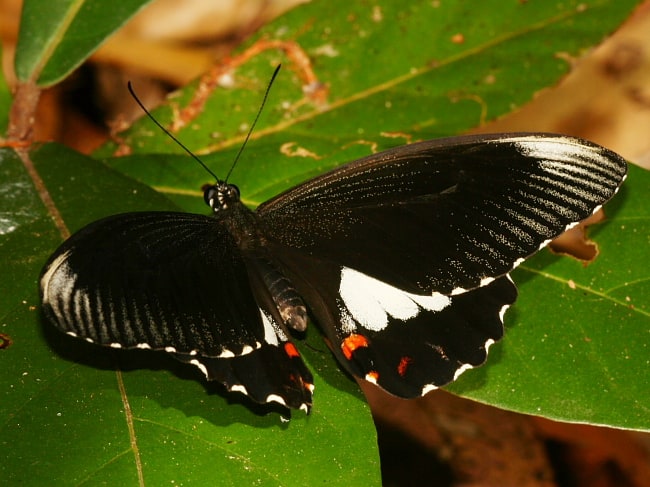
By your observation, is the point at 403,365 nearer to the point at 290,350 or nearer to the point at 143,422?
the point at 290,350

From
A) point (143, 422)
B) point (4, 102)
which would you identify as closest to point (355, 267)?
point (143, 422)

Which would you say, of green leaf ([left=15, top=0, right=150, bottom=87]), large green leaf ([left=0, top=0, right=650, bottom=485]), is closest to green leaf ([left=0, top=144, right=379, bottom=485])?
large green leaf ([left=0, top=0, right=650, bottom=485])

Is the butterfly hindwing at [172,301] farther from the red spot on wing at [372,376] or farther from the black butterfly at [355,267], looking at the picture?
the red spot on wing at [372,376]

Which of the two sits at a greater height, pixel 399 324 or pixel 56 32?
pixel 56 32

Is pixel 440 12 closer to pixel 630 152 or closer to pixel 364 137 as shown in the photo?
pixel 364 137

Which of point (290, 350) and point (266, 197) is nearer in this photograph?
point (290, 350)

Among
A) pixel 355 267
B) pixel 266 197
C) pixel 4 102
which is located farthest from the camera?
pixel 4 102

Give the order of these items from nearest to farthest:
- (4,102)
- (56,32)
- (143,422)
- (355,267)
Result: (143,422)
(355,267)
(56,32)
(4,102)
